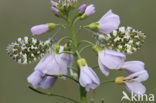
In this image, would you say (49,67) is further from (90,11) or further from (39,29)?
(90,11)

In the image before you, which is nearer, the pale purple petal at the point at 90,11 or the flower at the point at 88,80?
the flower at the point at 88,80

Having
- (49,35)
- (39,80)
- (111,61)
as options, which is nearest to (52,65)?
(39,80)

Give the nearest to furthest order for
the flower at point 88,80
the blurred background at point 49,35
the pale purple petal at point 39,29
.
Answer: the flower at point 88,80
the pale purple petal at point 39,29
the blurred background at point 49,35

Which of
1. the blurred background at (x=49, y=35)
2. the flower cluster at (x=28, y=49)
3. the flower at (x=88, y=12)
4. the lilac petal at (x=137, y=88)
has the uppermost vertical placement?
the blurred background at (x=49, y=35)

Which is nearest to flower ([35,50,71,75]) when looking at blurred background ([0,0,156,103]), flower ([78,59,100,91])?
flower ([78,59,100,91])

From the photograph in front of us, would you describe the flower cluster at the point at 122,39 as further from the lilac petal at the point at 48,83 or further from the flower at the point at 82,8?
the lilac petal at the point at 48,83

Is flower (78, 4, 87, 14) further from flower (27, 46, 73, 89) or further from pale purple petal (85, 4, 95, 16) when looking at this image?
flower (27, 46, 73, 89)

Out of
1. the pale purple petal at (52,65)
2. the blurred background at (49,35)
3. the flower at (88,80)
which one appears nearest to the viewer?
the flower at (88,80)

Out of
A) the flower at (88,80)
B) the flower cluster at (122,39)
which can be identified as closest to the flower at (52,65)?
the flower at (88,80)
